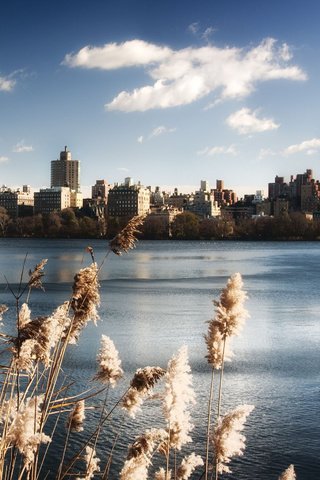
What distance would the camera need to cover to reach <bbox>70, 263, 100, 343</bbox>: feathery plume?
3654 millimetres

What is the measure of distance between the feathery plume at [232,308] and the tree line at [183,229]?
138 meters

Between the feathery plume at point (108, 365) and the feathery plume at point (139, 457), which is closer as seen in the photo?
the feathery plume at point (139, 457)

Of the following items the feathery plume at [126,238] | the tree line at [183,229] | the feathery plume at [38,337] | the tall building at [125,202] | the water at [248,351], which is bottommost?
the water at [248,351]

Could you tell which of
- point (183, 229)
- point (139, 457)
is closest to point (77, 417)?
point (139, 457)

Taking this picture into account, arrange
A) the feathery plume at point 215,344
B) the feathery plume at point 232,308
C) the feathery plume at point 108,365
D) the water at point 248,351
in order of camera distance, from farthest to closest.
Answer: the water at point 248,351
the feathery plume at point 108,365
the feathery plume at point 215,344
the feathery plume at point 232,308

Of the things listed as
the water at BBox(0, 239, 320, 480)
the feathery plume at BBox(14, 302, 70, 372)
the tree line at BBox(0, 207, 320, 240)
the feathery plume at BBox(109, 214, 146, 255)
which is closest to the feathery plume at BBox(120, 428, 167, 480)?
the feathery plume at BBox(14, 302, 70, 372)

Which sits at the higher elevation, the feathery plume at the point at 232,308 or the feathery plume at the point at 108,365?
the feathery plume at the point at 232,308

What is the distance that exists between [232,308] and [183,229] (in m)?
152

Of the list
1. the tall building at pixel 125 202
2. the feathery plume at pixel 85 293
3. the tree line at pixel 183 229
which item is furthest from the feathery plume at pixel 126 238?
the tall building at pixel 125 202

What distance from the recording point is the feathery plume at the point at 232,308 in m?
3.73

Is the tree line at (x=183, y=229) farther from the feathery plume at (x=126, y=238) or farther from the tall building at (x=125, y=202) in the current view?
the feathery plume at (x=126, y=238)

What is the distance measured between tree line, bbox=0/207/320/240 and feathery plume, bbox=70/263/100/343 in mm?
138385

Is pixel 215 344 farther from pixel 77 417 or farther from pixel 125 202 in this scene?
pixel 125 202

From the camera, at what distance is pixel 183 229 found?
511ft
